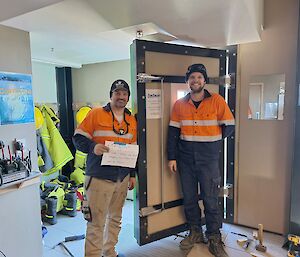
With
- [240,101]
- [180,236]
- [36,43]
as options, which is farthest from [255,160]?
[36,43]

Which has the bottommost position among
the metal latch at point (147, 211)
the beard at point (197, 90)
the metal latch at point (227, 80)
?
the metal latch at point (147, 211)

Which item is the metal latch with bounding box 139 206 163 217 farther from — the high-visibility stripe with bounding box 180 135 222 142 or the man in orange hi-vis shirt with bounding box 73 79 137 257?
the high-visibility stripe with bounding box 180 135 222 142

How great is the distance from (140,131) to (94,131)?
36 centimetres

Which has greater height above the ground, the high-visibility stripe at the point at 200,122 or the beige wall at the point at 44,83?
the beige wall at the point at 44,83

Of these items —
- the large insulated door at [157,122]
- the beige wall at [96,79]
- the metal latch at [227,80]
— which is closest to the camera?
the large insulated door at [157,122]

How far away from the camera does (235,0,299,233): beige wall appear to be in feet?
7.62

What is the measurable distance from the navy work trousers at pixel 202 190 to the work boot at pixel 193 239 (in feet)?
0.18

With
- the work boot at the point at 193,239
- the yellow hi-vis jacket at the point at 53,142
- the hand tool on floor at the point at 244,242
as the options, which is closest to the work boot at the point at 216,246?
the work boot at the point at 193,239

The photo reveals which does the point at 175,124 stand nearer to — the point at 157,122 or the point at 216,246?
the point at 157,122

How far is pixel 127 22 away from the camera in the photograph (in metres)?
1.83

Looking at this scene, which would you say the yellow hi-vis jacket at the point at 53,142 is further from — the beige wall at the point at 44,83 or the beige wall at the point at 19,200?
the beige wall at the point at 19,200

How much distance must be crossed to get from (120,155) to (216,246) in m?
1.16

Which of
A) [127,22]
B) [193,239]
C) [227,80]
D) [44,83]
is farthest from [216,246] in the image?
[44,83]

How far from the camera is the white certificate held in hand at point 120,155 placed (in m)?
1.82
